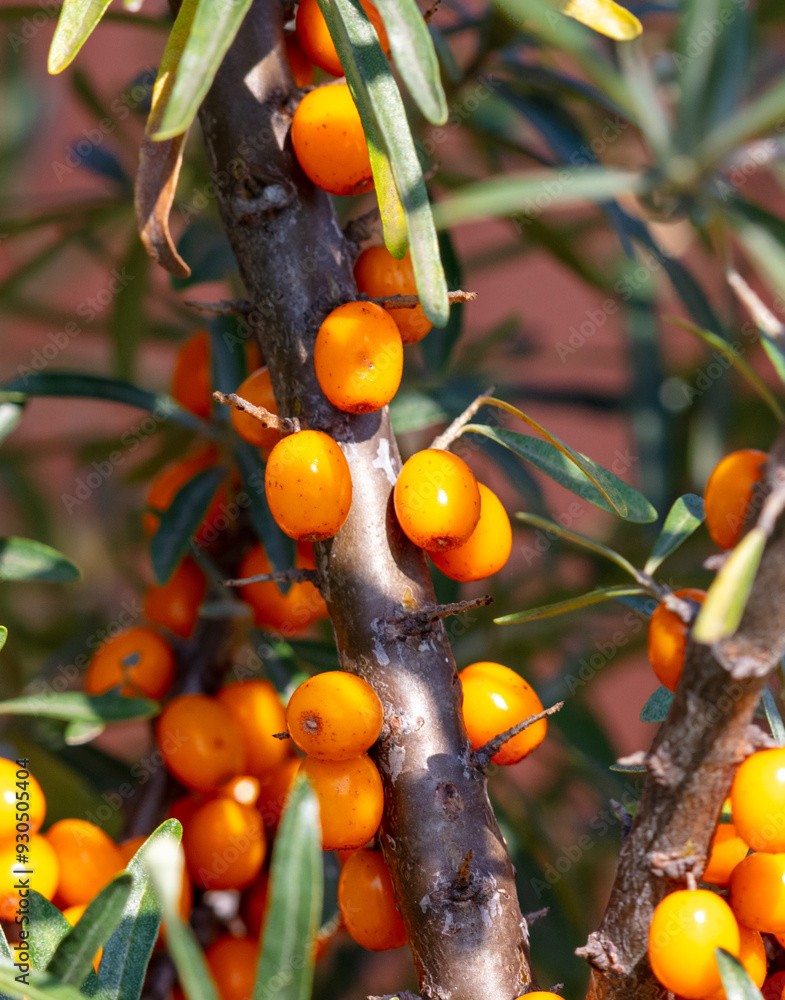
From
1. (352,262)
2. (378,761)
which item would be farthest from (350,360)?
(378,761)

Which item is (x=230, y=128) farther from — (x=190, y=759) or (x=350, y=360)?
(x=190, y=759)

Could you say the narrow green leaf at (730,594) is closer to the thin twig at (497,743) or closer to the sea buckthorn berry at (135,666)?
the thin twig at (497,743)

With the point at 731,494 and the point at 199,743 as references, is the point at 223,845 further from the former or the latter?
the point at 731,494

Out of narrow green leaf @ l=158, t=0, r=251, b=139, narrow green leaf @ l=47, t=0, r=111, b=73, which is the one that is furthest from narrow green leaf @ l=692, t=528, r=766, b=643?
narrow green leaf @ l=47, t=0, r=111, b=73

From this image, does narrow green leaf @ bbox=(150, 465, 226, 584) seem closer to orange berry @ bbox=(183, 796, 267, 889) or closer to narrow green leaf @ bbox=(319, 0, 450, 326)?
orange berry @ bbox=(183, 796, 267, 889)

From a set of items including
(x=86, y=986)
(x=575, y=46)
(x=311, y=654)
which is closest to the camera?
(x=86, y=986)
